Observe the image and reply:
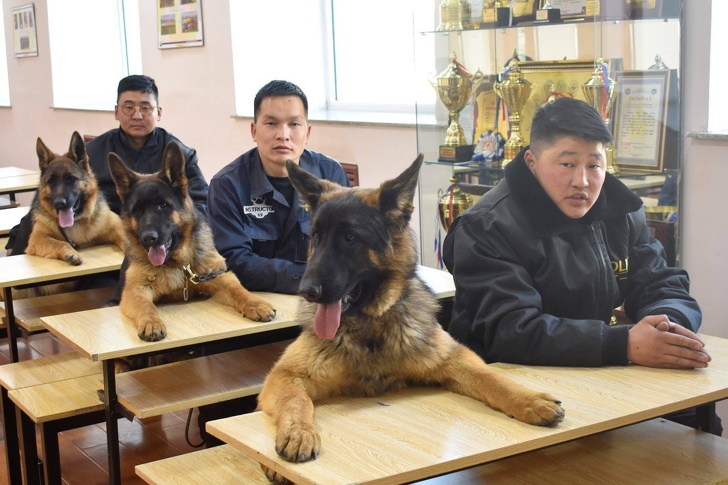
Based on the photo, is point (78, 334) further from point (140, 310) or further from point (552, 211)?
point (552, 211)

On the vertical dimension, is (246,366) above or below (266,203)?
below

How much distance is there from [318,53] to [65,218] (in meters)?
2.97

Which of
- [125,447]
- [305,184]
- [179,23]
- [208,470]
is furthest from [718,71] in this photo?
[179,23]

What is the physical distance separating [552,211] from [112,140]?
3.48 meters

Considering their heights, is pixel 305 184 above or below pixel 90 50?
below

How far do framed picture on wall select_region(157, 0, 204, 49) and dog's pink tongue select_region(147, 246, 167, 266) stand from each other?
4.39m

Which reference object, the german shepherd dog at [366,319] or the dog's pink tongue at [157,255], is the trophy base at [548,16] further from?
the german shepherd dog at [366,319]

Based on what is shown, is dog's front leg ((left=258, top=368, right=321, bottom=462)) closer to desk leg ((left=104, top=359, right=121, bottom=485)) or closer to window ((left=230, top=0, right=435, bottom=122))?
desk leg ((left=104, top=359, right=121, bottom=485))

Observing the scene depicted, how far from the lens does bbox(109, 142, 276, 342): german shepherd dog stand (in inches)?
132

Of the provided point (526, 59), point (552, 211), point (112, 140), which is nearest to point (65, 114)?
point (112, 140)

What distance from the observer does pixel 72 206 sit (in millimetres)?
4707

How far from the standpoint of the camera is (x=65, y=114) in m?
10.5

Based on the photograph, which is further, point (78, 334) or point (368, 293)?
point (78, 334)

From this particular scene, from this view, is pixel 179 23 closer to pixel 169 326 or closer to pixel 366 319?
pixel 169 326
